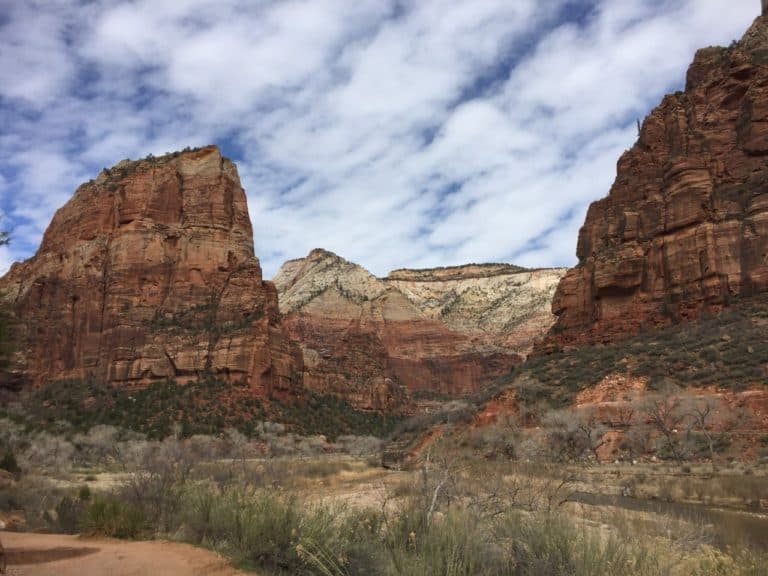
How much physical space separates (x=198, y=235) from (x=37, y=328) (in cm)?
1916

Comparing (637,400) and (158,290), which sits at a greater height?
(158,290)

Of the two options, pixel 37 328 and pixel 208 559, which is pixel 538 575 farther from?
pixel 37 328

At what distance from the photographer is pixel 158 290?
59.9m

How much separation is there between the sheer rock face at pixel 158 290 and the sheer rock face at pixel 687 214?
2952 cm

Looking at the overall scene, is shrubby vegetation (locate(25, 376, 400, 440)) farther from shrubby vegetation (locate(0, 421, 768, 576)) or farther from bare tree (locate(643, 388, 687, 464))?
shrubby vegetation (locate(0, 421, 768, 576))

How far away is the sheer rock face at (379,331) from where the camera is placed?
101m

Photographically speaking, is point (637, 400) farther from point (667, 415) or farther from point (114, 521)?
point (114, 521)

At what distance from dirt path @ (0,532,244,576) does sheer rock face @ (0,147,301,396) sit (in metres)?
47.6

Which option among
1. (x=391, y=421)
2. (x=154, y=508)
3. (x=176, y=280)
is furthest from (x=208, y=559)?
(x=391, y=421)

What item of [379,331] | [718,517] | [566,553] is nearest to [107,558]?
[566,553]

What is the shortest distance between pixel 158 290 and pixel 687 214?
158 feet

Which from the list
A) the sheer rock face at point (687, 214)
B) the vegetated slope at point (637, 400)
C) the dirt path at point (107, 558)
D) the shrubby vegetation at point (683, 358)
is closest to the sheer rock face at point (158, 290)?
the vegetated slope at point (637, 400)

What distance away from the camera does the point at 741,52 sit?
163ft

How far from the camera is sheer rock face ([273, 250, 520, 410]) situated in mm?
100750
